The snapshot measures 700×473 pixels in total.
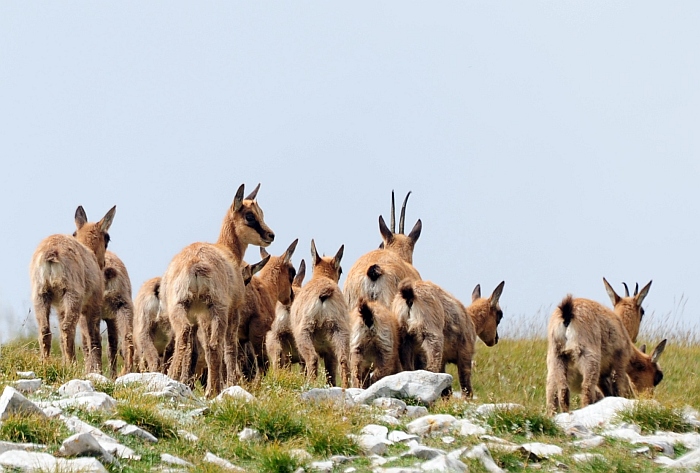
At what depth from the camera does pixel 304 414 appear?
8.85 m

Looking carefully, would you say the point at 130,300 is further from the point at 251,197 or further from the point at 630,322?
the point at 630,322

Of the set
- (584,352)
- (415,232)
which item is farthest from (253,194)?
(584,352)

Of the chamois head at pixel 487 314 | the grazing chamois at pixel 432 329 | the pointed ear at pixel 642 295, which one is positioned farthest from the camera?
the pointed ear at pixel 642 295

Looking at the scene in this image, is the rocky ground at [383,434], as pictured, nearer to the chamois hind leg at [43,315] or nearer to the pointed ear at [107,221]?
the chamois hind leg at [43,315]

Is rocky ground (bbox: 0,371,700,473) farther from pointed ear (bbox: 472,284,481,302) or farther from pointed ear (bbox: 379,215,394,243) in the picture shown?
pointed ear (bbox: 379,215,394,243)

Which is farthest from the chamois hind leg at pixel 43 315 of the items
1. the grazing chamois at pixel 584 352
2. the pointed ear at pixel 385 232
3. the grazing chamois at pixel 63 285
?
the pointed ear at pixel 385 232

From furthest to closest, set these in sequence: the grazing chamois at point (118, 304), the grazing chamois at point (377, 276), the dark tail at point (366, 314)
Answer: the grazing chamois at point (118, 304) → the grazing chamois at point (377, 276) → the dark tail at point (366, 314)

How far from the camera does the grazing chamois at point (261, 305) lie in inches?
554

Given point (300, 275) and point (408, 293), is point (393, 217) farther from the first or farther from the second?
point (408, 293)

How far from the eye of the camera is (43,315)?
495 inches

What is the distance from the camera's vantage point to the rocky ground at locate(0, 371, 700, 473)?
7605 mm

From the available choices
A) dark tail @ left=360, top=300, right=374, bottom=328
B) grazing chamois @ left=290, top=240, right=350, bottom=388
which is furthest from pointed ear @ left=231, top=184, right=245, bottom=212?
dark tail @ left=360, top=300, right=374, bottom=328

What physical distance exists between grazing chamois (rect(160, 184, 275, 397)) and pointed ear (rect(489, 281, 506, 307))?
413cm

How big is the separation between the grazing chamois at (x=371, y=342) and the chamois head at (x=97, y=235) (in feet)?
12.5
